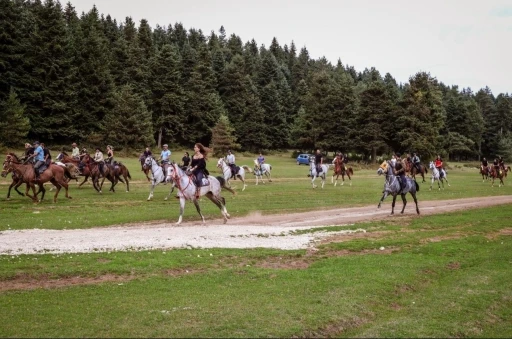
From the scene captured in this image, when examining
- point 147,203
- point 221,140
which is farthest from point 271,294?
point 221,140

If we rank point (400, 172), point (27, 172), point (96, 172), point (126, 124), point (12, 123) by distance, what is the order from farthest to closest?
point (126, 124) < point (12, 123) < point (96, 172) < point (27, 172) < point (400, 172)

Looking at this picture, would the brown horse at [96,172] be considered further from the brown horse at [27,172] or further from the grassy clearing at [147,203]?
the brown horse at [27,172]

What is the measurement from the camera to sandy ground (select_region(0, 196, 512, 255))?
51.7 ft

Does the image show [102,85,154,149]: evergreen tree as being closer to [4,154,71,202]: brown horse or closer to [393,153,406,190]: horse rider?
[4,154,71,202]: brown horse

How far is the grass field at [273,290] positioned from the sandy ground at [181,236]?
97 cm

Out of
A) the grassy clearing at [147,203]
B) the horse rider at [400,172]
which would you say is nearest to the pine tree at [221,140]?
the grassy clearing at [147,203]

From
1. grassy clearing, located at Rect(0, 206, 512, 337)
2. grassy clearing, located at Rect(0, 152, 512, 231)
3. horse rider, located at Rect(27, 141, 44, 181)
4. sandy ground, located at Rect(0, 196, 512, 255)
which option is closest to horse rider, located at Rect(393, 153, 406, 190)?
sandy ground, located at Rect(0, 196, 512, 255)

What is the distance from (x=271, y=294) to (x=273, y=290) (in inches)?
13.8

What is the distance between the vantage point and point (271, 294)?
11.4m

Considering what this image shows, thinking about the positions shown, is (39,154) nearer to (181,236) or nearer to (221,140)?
(181,236)

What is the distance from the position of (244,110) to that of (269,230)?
254 feet

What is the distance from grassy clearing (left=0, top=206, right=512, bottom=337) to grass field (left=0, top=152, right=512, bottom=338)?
0.03 metres

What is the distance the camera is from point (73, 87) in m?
70.9

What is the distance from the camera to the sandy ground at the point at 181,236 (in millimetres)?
15758
